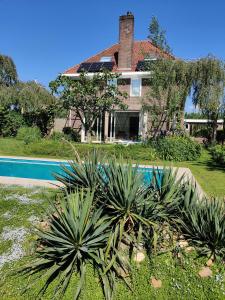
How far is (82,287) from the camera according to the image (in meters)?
5.27

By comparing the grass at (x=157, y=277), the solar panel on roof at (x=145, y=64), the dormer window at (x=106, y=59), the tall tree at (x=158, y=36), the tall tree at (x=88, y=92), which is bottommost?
the grass at (x=157, y=277)

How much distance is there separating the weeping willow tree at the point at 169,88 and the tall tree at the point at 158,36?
4.41 metres

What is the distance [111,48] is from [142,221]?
3294cm

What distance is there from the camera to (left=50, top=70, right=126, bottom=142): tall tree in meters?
26.6

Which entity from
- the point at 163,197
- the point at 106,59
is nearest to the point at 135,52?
the point at 106,59

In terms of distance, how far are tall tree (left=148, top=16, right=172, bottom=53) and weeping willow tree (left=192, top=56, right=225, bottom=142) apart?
5.58 m

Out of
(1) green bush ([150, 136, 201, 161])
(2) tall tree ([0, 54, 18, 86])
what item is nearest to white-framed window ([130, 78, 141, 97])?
(1) green bush ([150, 136, 201, 161])

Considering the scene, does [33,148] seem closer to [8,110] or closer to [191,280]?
[8,110]

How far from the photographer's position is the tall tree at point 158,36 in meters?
30.3

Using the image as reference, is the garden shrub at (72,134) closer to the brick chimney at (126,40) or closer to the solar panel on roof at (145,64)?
the brick chimney at (126,40)

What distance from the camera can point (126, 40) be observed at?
3142 cm

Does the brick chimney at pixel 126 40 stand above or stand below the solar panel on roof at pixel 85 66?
above

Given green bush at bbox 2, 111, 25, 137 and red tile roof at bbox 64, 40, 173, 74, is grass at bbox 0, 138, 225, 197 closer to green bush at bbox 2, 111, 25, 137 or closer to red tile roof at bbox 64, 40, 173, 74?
green bush at bbox 2, 111, 25, 137

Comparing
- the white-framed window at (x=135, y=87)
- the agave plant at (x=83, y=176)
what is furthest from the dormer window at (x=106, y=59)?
the agave plant at (x=83, y=176)
